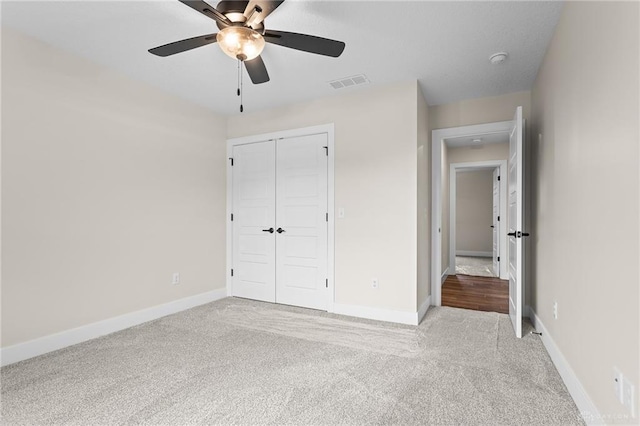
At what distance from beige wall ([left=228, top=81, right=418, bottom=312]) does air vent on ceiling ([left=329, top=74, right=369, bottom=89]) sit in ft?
0.68

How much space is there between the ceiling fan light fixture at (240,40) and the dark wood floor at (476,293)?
3.57 m

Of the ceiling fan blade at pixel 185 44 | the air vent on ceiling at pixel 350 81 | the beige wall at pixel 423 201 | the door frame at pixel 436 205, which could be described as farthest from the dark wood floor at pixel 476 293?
the ceiling fan blade at pixel 185 44

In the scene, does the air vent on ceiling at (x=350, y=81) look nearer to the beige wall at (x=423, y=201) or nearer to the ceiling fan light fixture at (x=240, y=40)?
the beige wall at (x=423, y=201)

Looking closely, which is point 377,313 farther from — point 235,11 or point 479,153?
point 479,153

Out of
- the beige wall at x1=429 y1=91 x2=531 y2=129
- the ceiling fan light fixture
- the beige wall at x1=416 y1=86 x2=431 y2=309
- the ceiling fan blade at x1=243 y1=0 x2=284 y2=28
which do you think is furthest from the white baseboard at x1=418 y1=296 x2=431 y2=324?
the ceiling fan blade at x1=243 y1=0 x2=284 y2=28

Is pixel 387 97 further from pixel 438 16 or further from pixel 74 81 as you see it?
pixel 74 81

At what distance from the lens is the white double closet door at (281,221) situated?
3852mm

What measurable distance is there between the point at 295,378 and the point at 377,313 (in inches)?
58.0

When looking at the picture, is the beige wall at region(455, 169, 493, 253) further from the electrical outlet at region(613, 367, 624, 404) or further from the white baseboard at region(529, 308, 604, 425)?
the electrical outlet at region(613, 367, 624, 404)

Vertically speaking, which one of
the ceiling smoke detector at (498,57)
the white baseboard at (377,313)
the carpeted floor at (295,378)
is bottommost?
the carpeted floor at (295,378)

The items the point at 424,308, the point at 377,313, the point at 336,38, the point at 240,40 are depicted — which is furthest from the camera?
the point at 424,308

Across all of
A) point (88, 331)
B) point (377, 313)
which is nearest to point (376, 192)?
point (377, 313)

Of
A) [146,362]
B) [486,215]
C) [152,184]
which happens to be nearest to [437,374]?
[146,362]

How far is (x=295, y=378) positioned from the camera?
2.19 m
